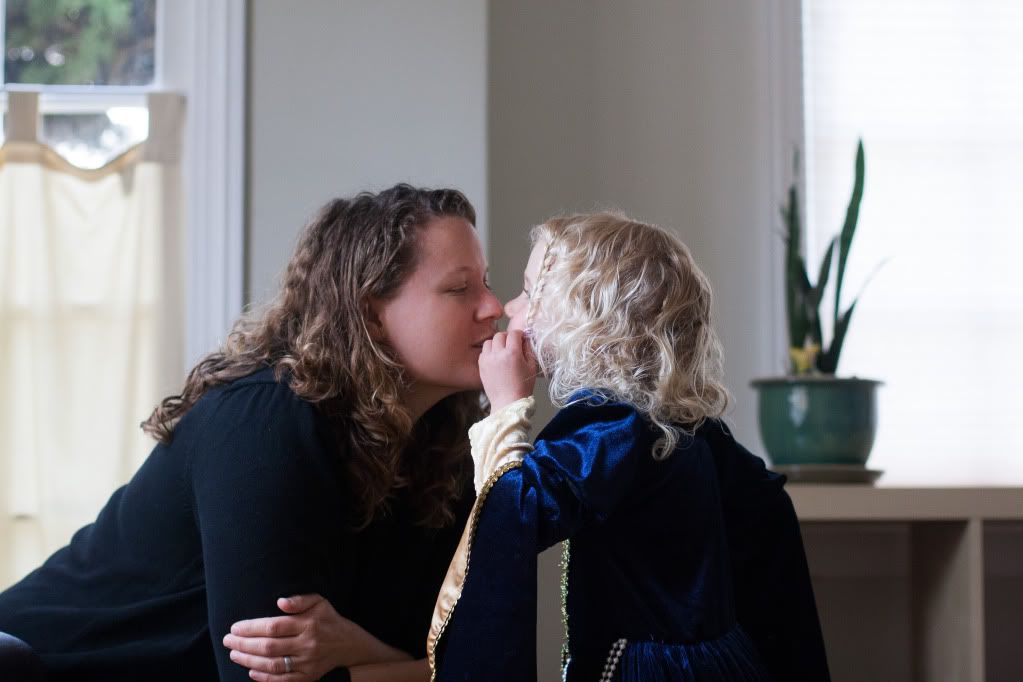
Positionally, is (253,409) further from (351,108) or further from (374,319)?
(351,108)

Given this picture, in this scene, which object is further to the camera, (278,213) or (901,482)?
(901,482)

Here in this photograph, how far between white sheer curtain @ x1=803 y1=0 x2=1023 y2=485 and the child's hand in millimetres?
1316

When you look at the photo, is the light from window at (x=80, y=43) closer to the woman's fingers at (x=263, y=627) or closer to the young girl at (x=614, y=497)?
the young girl at (x=614, y=497)

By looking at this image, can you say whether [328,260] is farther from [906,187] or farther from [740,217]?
[906,187]

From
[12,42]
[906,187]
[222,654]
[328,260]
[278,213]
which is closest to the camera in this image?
[222,654]

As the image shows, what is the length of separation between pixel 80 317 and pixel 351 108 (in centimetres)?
79

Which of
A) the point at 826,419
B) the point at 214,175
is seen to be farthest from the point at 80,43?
the point at 826,419

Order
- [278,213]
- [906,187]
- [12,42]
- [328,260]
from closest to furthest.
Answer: [328,260]
[278,213]
[12,42]
[906,187]

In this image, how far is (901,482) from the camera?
8.50ft

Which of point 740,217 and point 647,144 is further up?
point 647,144

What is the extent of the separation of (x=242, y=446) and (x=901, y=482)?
1.74 metres

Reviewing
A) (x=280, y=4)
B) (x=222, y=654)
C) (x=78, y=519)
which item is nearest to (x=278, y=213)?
(x=280, y=4)

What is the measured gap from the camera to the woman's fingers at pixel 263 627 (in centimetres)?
141

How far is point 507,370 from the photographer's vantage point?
158 cm
